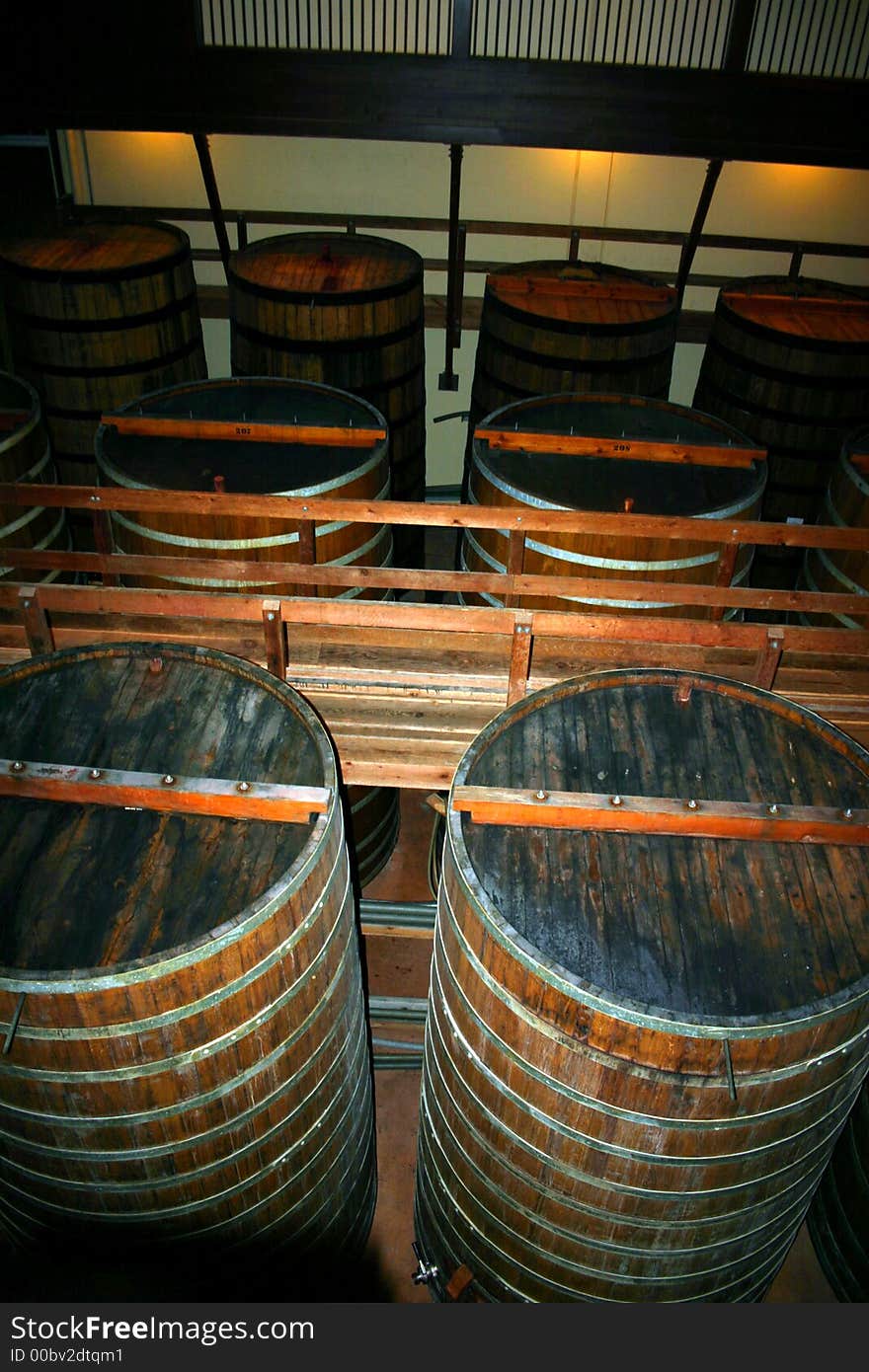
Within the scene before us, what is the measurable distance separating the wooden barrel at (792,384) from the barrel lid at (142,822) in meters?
4.87

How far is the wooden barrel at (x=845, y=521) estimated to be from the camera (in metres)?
5.22

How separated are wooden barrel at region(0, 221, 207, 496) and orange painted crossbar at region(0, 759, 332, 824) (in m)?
4.17

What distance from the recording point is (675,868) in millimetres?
3193

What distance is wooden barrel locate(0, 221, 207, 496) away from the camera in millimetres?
6414

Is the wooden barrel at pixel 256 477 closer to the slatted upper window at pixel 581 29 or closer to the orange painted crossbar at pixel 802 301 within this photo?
the slatted upper window at pixel 581 29

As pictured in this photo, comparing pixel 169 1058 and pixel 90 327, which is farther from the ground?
pixel 90 327

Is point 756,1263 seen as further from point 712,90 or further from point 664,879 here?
point 712,90

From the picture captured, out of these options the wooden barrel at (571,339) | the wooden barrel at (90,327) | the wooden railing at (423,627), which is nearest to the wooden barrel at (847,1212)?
the wooden railing at (423,627)

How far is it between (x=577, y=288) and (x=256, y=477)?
11.8 ft

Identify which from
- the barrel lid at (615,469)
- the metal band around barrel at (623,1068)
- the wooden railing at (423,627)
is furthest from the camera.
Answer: the barrel lid at (615,469)

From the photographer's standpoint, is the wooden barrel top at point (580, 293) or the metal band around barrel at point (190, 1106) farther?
the wooden barrel top at point (580, 293)

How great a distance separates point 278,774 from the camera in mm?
3375

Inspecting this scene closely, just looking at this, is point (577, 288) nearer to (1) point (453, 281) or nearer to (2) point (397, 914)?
(1) point (453, 281)

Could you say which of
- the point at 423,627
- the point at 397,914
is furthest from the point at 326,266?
the point at 397,914
